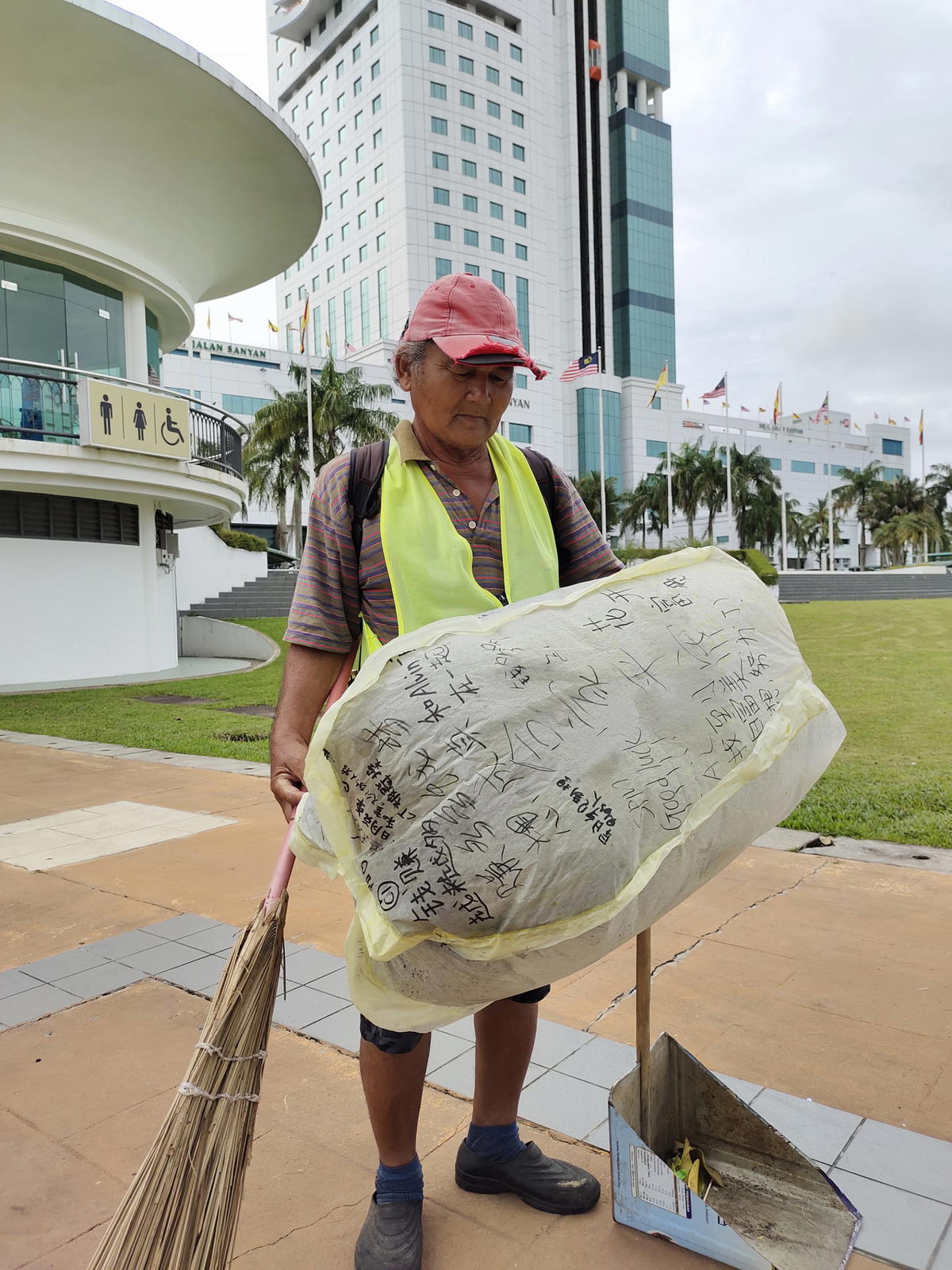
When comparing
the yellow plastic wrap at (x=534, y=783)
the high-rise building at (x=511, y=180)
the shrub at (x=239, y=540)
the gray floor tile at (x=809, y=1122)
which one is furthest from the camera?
the high-rise building at (x=511, y=180)

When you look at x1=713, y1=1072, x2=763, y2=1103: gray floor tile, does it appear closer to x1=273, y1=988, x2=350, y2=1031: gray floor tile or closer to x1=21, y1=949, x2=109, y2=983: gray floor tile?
x1=273, y1=988, x2=350, y2=1031: gray floor tile

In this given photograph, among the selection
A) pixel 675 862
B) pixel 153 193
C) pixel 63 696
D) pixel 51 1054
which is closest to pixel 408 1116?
pixel 675 862

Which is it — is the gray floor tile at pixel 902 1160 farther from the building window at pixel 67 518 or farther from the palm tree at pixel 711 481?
the palm tree at pixel 711 481

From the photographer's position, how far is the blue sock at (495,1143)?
2068 mm

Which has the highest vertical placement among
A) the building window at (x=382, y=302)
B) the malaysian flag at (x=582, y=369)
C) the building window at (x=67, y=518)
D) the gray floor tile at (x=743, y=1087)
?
the building window at (x=382, y=302)

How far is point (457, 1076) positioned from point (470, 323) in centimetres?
202

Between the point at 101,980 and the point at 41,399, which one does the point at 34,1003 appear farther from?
the point at 41,399

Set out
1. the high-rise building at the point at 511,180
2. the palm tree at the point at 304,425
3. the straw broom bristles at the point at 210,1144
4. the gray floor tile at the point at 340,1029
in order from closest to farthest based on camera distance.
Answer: the straw broom bristles at the point at 210,1144 < the gray floor tile at the point at 340,1029 < the palm tree at the point at 304,425 < the high-rise building at the point at 511,180

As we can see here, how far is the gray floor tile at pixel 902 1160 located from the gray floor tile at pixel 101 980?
7.94 feet

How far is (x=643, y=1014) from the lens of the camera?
1.81 meters

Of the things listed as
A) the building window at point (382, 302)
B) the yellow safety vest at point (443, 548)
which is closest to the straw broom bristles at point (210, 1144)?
the yellow safety vest at point (443, 548)

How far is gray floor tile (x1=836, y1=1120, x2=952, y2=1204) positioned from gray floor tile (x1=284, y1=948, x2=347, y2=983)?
181 cm

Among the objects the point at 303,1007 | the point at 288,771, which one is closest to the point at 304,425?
the point at 303,1007

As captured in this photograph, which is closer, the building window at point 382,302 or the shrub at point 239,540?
the shrub at point 239,540
